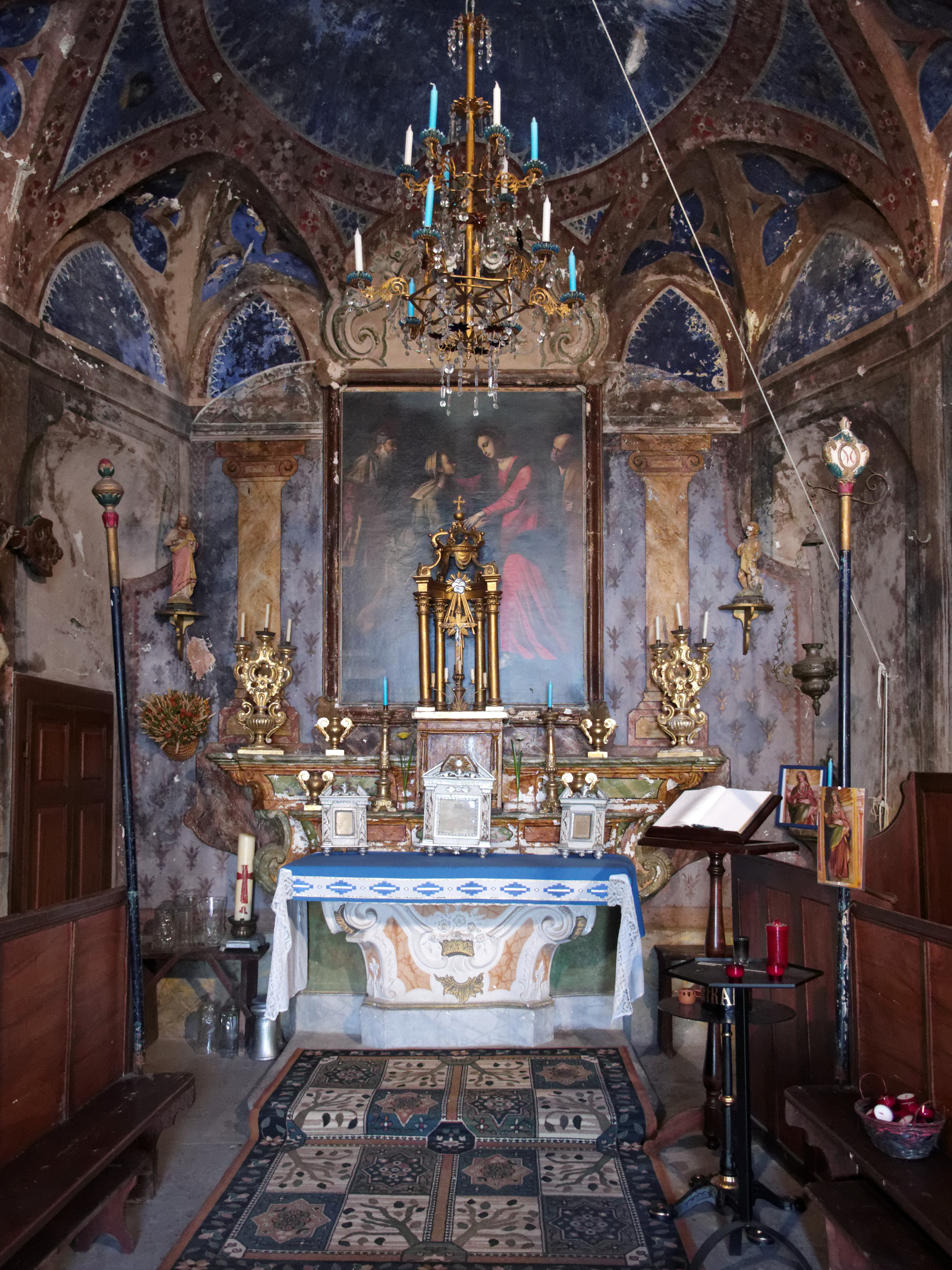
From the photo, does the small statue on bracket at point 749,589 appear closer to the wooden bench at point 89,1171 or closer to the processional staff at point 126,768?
the processional staff at point 126,768

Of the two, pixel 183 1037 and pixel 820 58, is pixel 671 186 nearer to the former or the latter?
pixel 820 58

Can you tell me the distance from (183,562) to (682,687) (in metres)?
4.19

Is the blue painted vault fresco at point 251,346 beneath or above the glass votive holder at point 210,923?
above

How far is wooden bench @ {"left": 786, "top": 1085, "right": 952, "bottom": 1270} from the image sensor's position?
11.1ft

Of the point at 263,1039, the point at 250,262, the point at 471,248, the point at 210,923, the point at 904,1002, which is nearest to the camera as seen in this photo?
the point at 904,1002

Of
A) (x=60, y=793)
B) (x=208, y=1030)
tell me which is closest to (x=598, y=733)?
(x=208, y=1030)

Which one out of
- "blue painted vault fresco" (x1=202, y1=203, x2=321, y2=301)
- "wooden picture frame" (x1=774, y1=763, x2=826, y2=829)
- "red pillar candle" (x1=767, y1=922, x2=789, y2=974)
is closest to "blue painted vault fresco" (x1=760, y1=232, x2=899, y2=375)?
"wooden picture frame" (x1=774, y1=763, x2=826, y2=829)

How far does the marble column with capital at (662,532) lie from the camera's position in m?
8.62

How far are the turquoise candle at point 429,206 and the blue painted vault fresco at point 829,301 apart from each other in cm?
378

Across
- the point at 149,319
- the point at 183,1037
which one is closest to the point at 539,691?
the point at 183,1037

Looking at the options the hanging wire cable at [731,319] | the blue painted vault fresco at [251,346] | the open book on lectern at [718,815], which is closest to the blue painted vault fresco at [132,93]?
the blue painted vault fresco at [251,346]

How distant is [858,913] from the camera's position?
4.65 m

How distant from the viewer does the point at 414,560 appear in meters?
8.72

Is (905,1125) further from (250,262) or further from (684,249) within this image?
(250,262)
